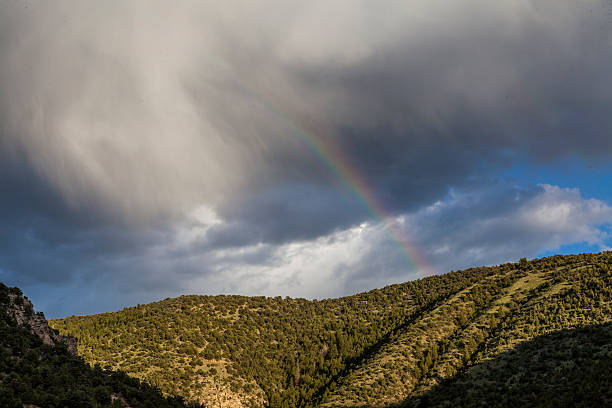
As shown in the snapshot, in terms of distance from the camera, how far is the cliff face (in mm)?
34656

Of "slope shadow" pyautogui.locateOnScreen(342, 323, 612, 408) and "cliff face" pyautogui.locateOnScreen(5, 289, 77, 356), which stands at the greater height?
"cliff face" pyautogui.locateOnScreen(5, 289, 77, 356)

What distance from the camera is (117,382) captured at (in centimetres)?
3388

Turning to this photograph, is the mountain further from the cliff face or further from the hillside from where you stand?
the hillside

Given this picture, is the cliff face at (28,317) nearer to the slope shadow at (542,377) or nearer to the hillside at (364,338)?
the hillside at (364,338)

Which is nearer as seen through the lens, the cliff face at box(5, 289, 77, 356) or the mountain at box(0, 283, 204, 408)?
the mountain at box(0, 283, 204, 408)

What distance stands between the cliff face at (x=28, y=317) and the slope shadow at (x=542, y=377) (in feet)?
149

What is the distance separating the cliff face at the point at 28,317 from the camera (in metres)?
34.7

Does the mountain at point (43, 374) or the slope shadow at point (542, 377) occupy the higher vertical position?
the mountain at point (43, 374)

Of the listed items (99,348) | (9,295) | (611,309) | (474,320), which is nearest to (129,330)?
(99,348)

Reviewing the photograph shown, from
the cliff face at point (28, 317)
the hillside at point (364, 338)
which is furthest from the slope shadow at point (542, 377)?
the cliff face at point (28, 317)

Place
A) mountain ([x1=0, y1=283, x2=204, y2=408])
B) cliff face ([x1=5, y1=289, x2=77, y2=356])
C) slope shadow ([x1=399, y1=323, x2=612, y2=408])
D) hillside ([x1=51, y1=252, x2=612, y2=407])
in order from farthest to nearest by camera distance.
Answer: hillside ([x1=51, y1=252, x2=612, y2=407]) < slope shadow ([x1=399, y1=323, x2=612, y2=408]) < cliff face ([x1=5, y1=289, x2=77, y2=356]) < mountain ([x1=0, y1=283, x2=204, y2=408])

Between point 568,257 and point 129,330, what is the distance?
105994 millimetres

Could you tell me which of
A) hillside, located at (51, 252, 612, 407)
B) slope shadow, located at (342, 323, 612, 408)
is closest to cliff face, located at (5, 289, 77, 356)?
hillside, located at (51, 252, 612, 407)

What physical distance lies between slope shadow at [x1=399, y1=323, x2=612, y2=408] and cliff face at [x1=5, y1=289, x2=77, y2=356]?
45.6 m
